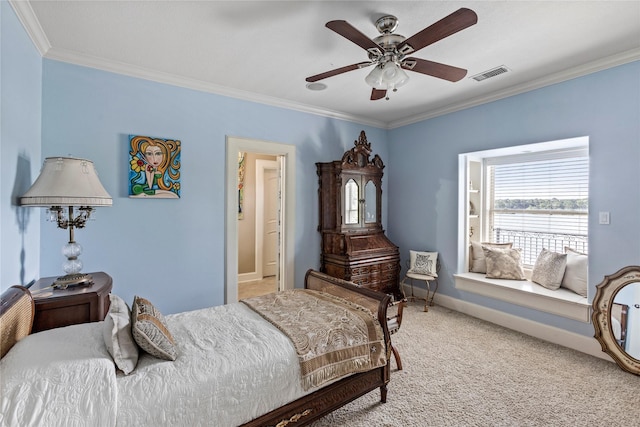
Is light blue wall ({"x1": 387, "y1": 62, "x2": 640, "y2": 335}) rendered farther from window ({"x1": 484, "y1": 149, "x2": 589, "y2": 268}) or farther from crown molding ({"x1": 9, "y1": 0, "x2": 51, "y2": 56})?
crown molding ({"x1": 9, "y1": 0, "x2": 51, "y2": 56})

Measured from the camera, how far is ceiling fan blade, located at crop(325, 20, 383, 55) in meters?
1.69

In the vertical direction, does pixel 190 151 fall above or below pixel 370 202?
above

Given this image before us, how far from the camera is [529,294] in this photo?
10.8ft

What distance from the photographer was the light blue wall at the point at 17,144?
1.83 metres

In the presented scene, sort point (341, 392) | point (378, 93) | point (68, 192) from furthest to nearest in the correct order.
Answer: point (378, 93) < point (68, 192) < point (341, 392)

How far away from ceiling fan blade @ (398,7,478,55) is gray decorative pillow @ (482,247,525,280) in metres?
2.90

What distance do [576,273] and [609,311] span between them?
51 cm

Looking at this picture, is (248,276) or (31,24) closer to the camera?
(31,24)

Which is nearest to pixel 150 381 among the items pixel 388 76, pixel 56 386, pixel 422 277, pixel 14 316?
pixel 56 386

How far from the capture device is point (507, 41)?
2.44m

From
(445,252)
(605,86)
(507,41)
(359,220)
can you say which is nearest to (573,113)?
(605,86)

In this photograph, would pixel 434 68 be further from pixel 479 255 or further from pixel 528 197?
pixel 479 255

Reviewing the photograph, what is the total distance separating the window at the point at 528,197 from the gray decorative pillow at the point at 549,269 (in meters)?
0.28

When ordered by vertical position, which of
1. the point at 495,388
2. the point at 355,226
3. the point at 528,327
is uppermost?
the point at 355,226
